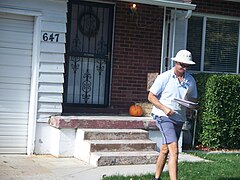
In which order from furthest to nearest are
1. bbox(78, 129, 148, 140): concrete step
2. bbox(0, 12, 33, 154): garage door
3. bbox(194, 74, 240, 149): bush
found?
1. bbox(194, 74, 240, 149): bush
2. bbox(0, 12, 33, 154): garage door
3. bbox(78, 129, 148, 140): concrete step

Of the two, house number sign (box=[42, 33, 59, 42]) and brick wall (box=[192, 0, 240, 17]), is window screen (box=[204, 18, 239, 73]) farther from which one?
house number sign (box=[42, 33, 59, 42])

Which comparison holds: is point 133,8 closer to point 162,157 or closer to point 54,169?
point 54,169

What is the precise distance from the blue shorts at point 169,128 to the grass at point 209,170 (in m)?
0.96

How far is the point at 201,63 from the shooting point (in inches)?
478

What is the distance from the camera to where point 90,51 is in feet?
35.3

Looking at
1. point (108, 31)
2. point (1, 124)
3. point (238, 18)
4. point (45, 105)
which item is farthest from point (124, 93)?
point (238, 18)

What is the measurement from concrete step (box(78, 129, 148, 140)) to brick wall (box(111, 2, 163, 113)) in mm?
1517

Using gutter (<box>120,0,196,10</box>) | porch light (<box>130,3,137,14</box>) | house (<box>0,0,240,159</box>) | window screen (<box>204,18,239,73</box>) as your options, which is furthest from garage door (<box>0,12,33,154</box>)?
window screen (<box>204,18,239,73</box>)

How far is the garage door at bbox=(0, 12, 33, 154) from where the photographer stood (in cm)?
912

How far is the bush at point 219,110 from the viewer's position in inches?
423

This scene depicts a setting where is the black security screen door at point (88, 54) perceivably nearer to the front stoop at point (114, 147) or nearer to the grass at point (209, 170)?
the front stoop at point (114, 147)

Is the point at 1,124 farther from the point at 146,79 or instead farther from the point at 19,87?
the point at 146,79

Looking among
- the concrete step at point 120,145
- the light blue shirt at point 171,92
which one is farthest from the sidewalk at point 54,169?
the light blue shirt at point 171,92

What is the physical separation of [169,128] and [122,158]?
192cm
